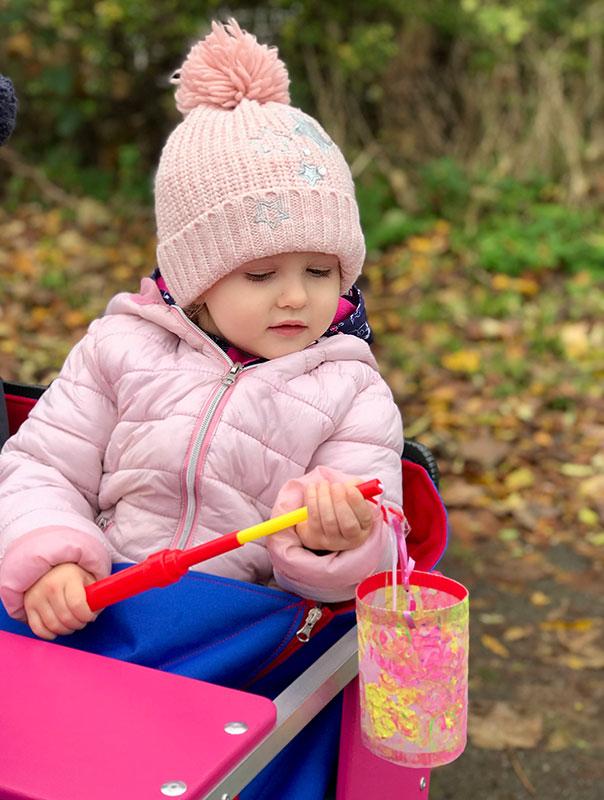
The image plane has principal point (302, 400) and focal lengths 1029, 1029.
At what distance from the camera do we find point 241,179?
1704 mm

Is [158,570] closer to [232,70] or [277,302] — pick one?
[277,302]

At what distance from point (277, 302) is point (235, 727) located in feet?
2.45

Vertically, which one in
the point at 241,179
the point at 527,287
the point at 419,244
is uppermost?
the point at 241,179

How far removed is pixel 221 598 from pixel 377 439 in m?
0.41

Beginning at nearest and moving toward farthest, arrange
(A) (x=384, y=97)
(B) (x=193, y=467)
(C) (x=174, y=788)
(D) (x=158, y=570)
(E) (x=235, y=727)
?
1. (C) (x=174, y=788)
2. (E) (x=235, y=727)
3. (D) (x=158, y=570)
4. (B) (x=193, y=467)
5. (A) (x=384, y=97)

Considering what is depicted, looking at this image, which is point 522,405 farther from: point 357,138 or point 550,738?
point 357,138

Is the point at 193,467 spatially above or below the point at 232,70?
below

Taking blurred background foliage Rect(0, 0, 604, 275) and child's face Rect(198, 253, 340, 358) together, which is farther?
blurred background foliage Rect(0, 0, 604, 275)

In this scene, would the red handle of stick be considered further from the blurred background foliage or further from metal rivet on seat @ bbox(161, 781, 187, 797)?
the blurred background foliage

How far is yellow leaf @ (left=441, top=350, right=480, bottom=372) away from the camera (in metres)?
4.98

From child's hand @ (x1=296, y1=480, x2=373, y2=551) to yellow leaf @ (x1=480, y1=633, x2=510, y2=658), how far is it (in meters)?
1.79

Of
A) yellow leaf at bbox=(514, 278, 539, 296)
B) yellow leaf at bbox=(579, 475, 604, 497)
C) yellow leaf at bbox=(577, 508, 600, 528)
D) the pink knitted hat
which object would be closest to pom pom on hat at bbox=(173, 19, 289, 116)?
the pink knitted hat

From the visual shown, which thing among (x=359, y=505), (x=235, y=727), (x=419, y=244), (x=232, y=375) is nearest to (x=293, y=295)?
(x=232, y=375)

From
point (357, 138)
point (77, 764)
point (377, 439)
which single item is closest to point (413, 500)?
point (377, 439)
